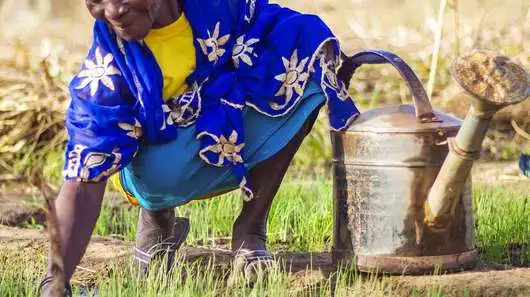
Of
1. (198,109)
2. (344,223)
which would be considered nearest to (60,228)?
(198,109)

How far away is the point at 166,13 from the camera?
3.56 metres

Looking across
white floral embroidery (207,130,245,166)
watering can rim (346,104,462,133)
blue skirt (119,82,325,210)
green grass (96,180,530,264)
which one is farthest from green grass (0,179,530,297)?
watering can rim (346,104,462,133)

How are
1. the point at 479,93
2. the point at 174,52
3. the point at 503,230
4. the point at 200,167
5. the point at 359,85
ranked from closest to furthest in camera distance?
the point at 479,93 < the point at 174,52 < the point at 200,167 < the point at 503,230 < the point at 359,85

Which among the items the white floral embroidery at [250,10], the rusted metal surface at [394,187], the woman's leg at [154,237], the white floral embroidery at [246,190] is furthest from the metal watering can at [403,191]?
the woman's leg at [154,237]

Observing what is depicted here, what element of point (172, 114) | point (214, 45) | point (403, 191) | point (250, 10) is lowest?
point (403, 191)

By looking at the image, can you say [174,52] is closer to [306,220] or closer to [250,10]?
[250,10]

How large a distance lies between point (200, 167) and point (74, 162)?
17.9 inches

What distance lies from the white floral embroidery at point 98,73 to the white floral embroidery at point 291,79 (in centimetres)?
54

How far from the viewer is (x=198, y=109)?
11.9ft

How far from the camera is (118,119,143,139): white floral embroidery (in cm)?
346

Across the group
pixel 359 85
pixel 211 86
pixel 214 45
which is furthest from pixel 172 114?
pixel 359 85

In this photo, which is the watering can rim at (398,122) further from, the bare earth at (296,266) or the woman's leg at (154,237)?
the woman's leg at (154,237)

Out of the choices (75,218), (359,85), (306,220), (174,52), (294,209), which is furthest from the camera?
(359,85)

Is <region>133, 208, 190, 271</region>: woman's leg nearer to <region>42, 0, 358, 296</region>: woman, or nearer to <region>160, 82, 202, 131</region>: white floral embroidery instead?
<region>42, 0, 358, 296</region>: woman
